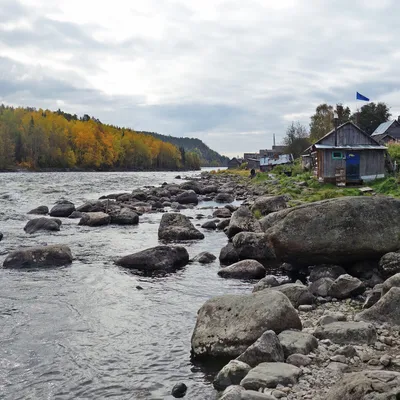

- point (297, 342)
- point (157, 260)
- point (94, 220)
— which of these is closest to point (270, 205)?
point (94, 220)

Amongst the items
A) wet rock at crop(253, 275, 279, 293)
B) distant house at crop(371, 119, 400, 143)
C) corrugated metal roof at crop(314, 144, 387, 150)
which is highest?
distant house at crop(371, 119, 400, 143)

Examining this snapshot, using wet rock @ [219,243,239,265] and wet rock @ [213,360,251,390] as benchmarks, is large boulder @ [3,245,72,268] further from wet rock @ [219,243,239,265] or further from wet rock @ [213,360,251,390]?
wet rock @ [213,360,251,390]

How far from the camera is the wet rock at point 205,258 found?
47.5 feet

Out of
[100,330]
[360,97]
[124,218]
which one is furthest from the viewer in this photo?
[360,97]

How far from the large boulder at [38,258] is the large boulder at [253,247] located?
18.6 ft

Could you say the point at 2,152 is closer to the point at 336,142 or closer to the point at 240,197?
the point at 240,197

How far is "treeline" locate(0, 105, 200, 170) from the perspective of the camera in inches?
4532

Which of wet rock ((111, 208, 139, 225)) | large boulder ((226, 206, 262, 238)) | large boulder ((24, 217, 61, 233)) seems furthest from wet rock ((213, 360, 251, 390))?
wet rock ((111, 208, 139, 225))

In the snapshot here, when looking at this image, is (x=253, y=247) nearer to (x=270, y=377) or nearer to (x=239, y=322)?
(x=239, y=322)

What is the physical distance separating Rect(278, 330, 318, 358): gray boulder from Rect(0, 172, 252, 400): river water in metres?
1.32

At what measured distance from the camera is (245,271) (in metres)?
12.6

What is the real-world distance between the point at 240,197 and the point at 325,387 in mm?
33463

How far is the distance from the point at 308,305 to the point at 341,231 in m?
2.85

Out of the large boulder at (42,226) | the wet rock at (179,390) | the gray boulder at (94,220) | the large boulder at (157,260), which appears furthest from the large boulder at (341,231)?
the gray boulder at (94,220)
